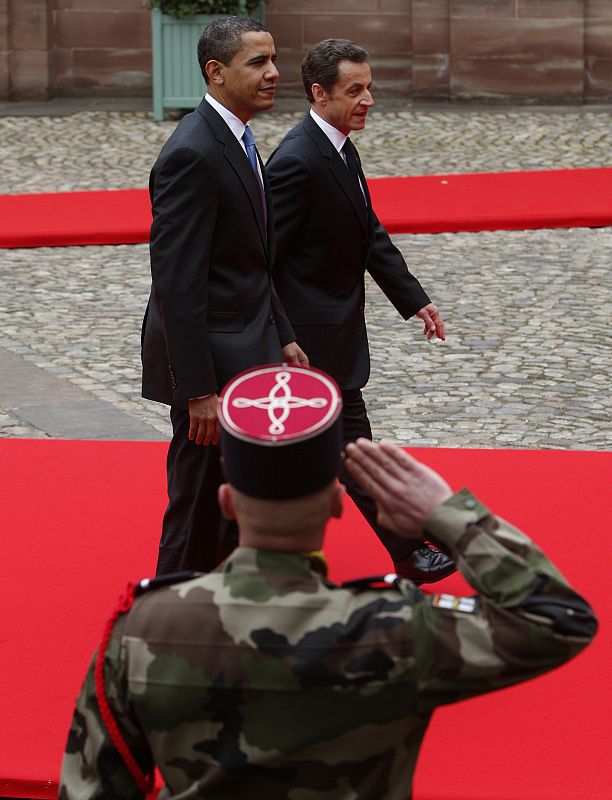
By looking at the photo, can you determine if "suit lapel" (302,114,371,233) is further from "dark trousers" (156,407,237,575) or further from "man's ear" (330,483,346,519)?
"man's ear" (330,483,346,519)

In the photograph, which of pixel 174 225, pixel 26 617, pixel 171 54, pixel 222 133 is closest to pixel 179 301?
pixel 174 225

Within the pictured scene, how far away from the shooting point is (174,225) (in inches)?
153

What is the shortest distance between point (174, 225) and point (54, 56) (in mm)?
13638

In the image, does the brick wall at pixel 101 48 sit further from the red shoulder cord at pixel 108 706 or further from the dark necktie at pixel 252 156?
the red shoulder cord at pixel 108 706

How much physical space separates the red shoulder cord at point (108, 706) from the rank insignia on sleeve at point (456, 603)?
430mm

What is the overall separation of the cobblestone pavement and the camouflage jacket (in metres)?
4.26

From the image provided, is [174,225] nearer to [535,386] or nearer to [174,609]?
[174,609]

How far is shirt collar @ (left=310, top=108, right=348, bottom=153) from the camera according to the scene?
15.3ft

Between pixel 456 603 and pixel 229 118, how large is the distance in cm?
235

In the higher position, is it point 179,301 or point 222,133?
point 222,133

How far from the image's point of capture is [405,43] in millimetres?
A: 16547

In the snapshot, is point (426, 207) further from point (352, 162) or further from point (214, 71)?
point (214, 71)

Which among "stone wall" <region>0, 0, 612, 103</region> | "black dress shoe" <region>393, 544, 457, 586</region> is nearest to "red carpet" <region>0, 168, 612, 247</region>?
"stone wall" <region>0, 0, 612, 103</region>

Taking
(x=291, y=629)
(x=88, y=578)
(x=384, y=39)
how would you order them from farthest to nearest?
(x=384, y=39) → (x=88, y=578) → (x=291, y=629)
